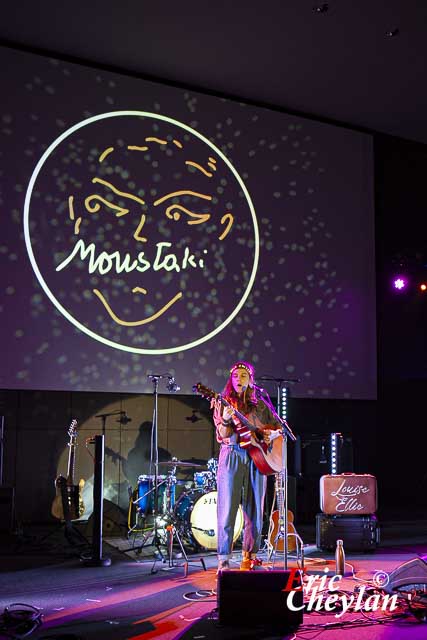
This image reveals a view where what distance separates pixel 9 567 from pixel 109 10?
4.87m

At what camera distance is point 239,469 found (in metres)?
4.91

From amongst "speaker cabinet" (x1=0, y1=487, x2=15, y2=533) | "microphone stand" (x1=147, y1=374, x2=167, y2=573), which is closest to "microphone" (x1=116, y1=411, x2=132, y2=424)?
"microphone stand" (x1=147, y1=374, x2=167, y2=573)

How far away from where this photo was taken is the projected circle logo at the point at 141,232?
21.9ft

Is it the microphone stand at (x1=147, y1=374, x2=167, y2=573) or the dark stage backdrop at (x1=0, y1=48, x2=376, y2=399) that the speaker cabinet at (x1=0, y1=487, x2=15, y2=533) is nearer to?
the dark stage backdrop at (x1=0, y1=48, x2=376, y2=399)

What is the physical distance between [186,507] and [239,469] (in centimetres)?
149

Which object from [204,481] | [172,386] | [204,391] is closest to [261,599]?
[204,391]

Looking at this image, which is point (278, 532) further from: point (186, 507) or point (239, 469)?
point (239, 469)

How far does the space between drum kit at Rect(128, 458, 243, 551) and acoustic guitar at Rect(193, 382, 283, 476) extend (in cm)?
115

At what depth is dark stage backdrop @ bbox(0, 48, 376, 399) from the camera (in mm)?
6590

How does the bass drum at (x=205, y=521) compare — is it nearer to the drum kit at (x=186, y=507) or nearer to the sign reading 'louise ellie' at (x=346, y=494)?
the drum kit at (x=186, y=507)

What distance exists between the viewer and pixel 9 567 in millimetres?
5414


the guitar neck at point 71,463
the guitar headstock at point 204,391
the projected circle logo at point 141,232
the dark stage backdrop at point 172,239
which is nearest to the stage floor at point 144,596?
the guitar neck at point 71,463

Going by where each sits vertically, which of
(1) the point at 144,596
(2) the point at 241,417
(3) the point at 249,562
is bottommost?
(1) the point at 144,596

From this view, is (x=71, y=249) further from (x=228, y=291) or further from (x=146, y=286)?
(x=228, y=291)
